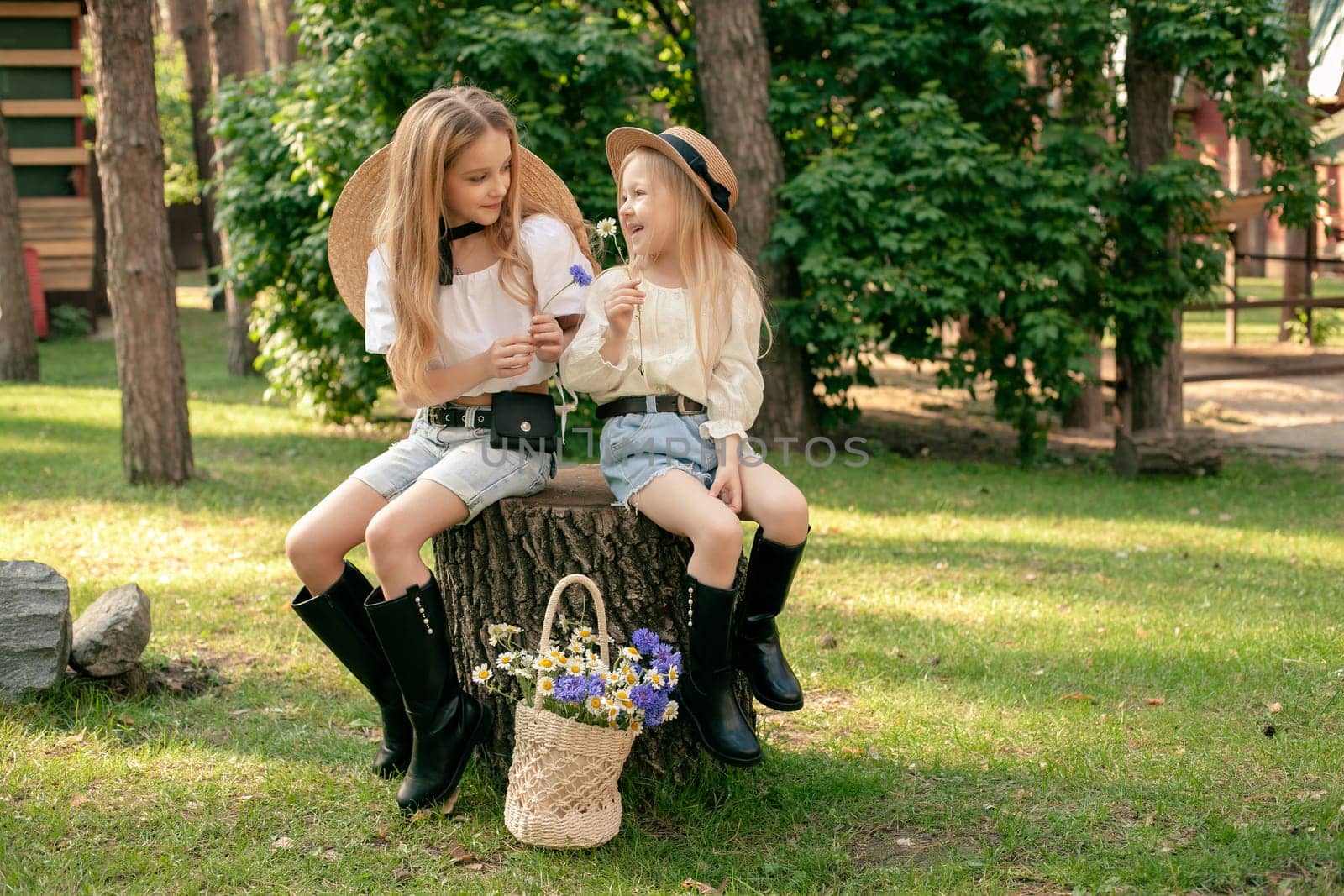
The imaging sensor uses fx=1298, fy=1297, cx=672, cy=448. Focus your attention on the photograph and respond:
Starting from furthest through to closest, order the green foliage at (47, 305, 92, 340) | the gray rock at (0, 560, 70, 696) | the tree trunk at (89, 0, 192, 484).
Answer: the green foliage at (47, 305, 92, 340) < the tree trunk at (89, 0, 192, 484) < the gray rock at (0, 560, 70, 696)

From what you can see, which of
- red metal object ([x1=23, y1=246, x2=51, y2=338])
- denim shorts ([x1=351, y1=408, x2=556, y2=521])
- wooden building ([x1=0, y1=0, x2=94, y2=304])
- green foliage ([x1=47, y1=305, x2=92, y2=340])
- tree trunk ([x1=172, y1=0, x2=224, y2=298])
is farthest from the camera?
green foliage ([x1=47, y1=305, x2=92, y2=340])

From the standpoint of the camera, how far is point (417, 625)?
A: 326cm

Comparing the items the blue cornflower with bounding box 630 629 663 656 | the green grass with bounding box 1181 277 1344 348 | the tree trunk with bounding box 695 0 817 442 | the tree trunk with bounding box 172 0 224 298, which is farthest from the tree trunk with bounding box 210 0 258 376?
the green grass with bounding box 1181 277 1344 348

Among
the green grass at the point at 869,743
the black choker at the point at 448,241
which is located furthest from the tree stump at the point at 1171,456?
the black choker at the point at 448,241

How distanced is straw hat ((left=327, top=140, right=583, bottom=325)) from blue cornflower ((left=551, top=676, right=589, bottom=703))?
4.06ft

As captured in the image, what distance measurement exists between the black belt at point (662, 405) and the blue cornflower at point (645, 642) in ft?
1.99

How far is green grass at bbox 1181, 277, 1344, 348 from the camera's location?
17.2 meters

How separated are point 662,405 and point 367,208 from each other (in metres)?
1.04

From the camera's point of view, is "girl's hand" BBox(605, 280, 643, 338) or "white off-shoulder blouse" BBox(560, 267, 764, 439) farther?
"white off-shoulder blouse" BBox(560, 267, 764, 439)

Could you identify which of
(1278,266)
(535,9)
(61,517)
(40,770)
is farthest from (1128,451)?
(1278,266)

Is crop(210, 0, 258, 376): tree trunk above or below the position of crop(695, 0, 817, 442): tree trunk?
above

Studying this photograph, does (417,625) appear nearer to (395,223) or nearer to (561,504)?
(561,504)

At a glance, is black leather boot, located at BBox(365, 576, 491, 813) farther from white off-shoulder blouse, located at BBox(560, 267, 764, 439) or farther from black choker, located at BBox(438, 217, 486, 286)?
black choker, located at BBox(438, 217, 486, 286)

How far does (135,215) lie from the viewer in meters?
7.26
